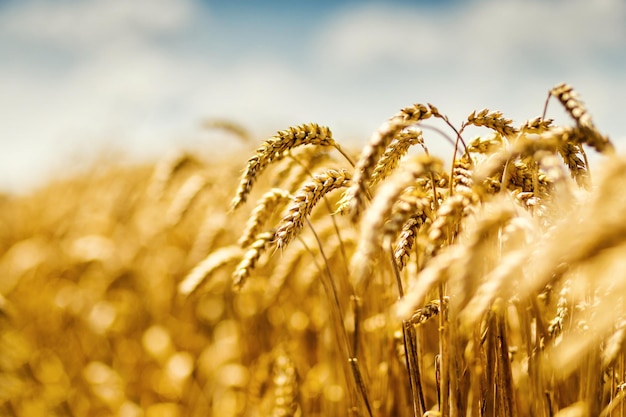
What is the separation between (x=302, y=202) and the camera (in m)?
1.07

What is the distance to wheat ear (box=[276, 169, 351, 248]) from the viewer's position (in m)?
1.04

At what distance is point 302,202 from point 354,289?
63cm

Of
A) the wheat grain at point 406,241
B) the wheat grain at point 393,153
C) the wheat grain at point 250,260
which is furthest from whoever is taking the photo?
the wheat grain at point 250,260

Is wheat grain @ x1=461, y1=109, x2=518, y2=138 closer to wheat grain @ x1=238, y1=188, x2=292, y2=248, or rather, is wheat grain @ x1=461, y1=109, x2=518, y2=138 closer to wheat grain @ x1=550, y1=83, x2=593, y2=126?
wheat grain @ x1=550, y1=83, x2=593, y2=126

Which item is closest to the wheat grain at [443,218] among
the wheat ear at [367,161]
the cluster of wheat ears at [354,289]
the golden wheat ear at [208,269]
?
the cluster of wheat ears at [354,289]

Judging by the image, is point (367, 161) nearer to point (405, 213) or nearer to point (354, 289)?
point (405, 213)

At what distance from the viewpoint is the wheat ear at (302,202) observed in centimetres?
104

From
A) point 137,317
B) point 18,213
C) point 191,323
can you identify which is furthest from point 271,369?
point 18,213

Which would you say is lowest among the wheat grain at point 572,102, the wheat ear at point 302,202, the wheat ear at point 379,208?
the wheat ear at point 379,208

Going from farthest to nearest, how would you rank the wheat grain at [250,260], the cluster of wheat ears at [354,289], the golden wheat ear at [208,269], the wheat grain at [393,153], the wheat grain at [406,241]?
the golden wheat ear at [208,269]
the wheat grain at [250,260]
the wheat grain at [393,153]
the wheat grain at [406,241]
the cluster of wheat ears at [354,289]

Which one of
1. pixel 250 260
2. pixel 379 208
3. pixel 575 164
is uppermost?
pixel 575 164

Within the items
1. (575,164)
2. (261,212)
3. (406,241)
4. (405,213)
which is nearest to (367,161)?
(405,213)

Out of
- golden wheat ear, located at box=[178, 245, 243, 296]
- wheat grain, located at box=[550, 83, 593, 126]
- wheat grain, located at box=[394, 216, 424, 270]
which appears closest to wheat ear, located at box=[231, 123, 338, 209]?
wheat grain, located at box=[394, 216, 424, 270]

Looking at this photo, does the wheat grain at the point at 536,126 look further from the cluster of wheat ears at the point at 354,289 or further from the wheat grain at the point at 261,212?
the wheat grain at the point at 261,212
